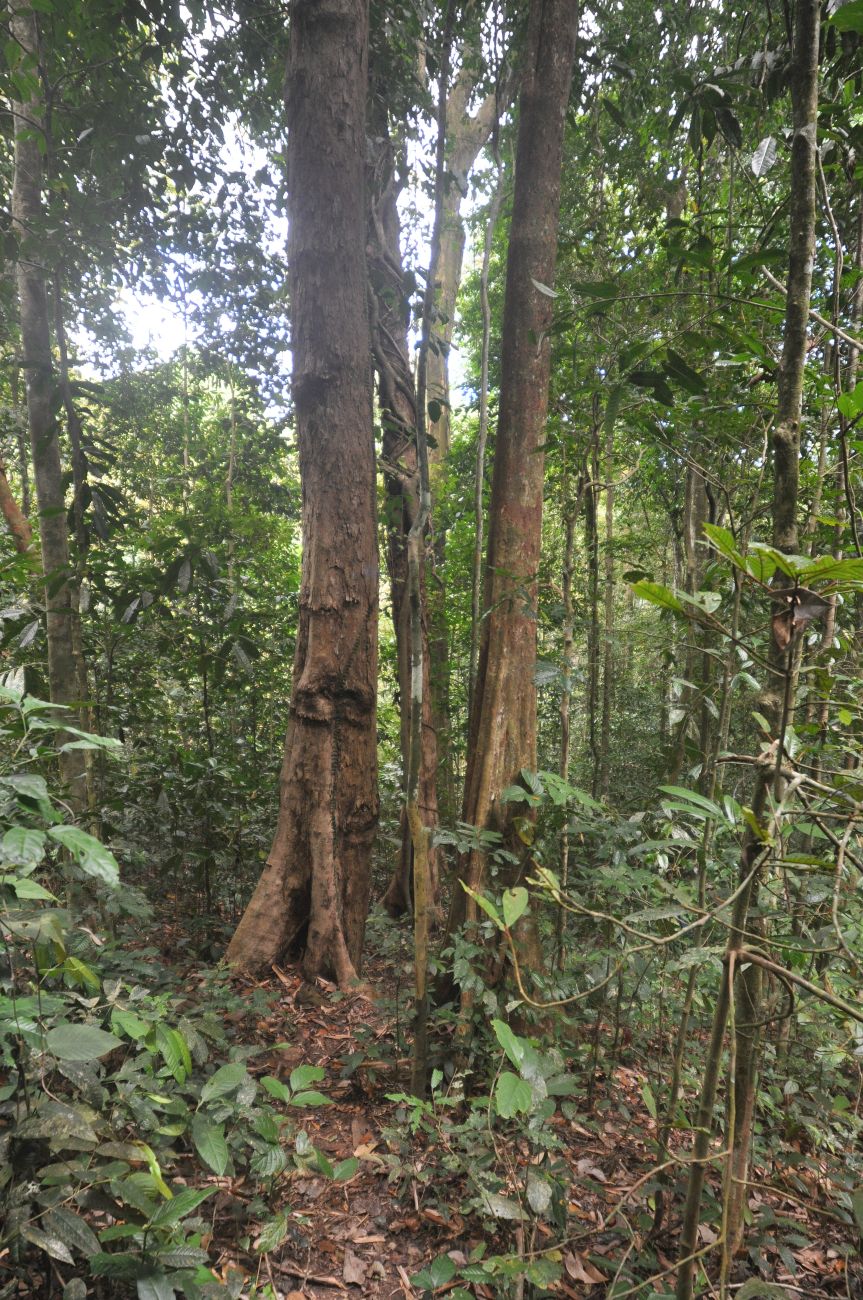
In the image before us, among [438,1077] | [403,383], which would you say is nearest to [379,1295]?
[438,1077]

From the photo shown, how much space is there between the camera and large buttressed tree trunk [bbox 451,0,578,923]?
270cm

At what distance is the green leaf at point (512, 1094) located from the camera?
124 cm

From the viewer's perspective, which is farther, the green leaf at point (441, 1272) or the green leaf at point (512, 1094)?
the green leaf at point (441, 1272)

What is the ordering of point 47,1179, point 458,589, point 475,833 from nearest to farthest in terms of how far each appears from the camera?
point 47,1179 < point 475,833 < point 458,589

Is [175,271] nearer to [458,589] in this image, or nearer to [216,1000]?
[458,589]

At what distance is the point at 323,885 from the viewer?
2.99m

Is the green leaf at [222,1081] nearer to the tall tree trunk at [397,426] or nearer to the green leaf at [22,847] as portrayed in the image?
the green leaf at [22,847]

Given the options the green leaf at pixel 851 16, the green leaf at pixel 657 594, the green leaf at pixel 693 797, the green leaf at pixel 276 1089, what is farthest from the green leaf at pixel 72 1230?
the green leaf at pixel 851 16

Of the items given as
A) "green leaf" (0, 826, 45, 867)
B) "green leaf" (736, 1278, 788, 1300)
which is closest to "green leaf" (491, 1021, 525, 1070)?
"green leaf" (736, 1278, 788, 1300)

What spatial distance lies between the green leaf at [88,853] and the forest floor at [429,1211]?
3.67 ft

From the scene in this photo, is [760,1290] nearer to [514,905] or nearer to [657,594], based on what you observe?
[514,905]

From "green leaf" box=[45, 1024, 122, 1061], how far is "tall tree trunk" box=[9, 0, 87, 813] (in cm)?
172

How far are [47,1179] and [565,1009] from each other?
1.93 m

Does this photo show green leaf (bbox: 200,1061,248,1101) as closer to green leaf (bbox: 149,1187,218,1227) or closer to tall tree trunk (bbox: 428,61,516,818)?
green leaf (bbox: 149,1187,218,1227)
